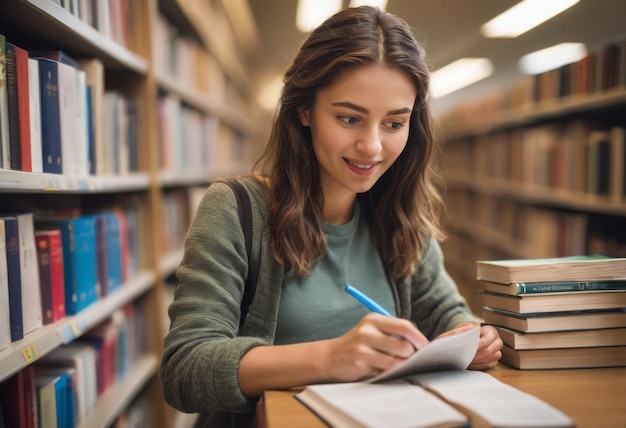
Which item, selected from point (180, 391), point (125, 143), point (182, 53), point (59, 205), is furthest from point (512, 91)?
point (180, 391)

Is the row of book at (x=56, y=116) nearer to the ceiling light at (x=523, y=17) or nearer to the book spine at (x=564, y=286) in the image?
the book spine at (x=564, y=286)

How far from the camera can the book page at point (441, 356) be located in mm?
767

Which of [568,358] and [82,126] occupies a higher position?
[82,126]

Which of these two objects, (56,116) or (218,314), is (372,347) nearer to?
(218,314)

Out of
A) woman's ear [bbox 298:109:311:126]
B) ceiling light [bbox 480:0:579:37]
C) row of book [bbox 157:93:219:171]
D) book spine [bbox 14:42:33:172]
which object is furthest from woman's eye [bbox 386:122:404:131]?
row of book [bbox 157:93:219:171]

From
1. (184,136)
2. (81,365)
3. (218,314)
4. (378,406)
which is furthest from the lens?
(184,136)

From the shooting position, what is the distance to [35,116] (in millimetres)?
1106

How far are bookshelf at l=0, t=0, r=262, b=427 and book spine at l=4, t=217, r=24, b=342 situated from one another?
0.03 metres

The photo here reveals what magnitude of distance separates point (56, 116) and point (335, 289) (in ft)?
2.32

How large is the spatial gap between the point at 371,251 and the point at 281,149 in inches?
12.0

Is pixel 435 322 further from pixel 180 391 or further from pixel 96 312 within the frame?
pixel 96 312

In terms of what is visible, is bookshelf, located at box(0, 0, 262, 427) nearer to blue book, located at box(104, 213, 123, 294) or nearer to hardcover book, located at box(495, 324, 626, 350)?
blue book, located at box(104, 213, 123, 294)

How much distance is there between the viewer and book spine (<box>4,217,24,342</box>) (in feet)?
3.36

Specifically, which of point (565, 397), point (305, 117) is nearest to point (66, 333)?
point (305, 117)
